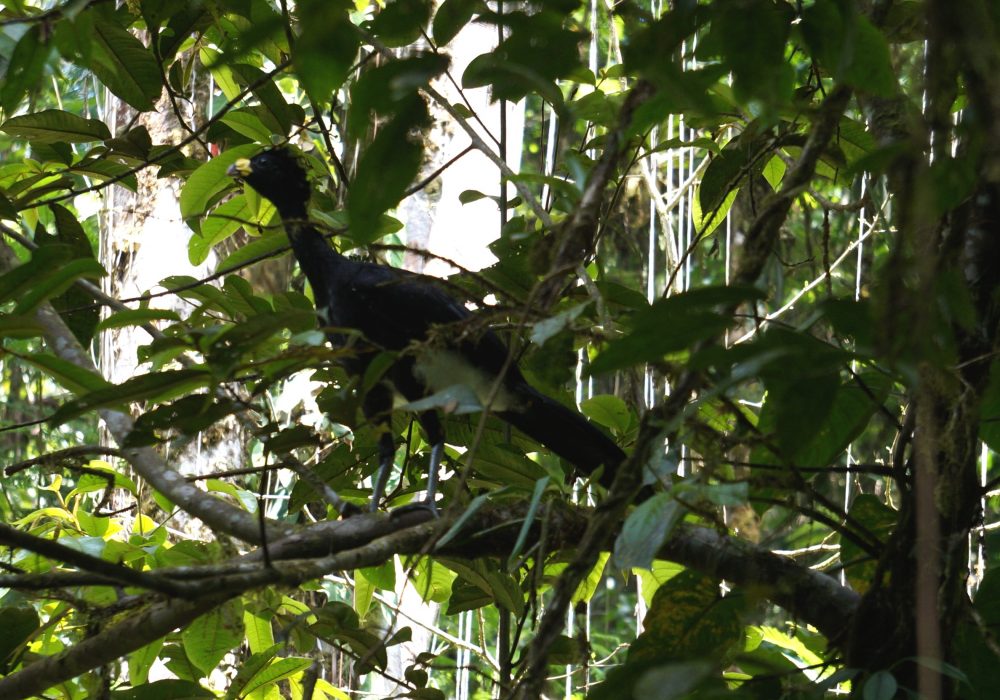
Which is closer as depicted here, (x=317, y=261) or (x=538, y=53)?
(x=538, y=53)

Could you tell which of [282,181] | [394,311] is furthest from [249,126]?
[394,311]

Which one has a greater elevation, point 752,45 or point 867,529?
point 752,45

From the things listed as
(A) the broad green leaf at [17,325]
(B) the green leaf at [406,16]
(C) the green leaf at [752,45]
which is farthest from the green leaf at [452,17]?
(A) the broad green leaf at [17,325]

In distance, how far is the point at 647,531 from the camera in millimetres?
1242

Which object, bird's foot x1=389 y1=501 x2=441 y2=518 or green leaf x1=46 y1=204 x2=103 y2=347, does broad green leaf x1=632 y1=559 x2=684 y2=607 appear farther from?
green leaf x1=46 y1=204 x2=103 y2=347

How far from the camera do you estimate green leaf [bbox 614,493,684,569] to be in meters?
1.20

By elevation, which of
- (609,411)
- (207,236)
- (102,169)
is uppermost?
(102,169)

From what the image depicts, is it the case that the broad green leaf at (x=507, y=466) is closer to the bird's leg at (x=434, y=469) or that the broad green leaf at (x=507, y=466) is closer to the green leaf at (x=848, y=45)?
the bird's leg at (x=434, y=469)

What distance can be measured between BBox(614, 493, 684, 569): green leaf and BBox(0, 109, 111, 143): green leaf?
1.78m

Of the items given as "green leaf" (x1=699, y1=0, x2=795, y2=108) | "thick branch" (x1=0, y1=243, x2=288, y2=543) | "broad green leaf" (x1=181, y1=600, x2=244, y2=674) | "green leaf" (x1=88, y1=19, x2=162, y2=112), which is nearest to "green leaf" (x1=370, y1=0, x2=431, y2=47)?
"green leaf" (x1=699, y1=0, x2=795, y2=108)

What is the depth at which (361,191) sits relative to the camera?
113 cm

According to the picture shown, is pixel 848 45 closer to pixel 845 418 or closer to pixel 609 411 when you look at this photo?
pixel 845 418

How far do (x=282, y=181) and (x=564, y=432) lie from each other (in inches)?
49.1

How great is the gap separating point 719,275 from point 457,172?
6.22 m
